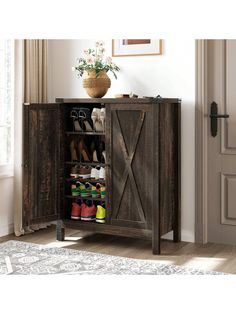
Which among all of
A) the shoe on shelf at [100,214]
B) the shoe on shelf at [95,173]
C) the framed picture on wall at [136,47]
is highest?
the framed picture on wall at [136,47]

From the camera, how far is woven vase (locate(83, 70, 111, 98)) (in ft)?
13.1

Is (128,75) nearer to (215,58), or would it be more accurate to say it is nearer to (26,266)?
(215,58)

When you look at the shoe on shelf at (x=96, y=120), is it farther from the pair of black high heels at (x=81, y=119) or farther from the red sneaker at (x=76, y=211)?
the red sneaker at (x=76, y=211)

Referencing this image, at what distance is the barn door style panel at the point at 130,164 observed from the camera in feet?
12.0

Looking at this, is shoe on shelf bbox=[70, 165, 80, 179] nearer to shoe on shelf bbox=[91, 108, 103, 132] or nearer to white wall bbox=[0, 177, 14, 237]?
shoe on shelf bbox=[91, 108, 103, 132]

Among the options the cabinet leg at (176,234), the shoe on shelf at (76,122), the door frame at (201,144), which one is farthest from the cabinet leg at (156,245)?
the shoe on shelf at (76,122)

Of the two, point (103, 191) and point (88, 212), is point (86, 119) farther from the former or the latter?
point (88, 212)

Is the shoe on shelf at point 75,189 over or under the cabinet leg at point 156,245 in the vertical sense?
over

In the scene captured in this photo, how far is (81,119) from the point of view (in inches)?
158

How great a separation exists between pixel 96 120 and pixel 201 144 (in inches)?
36.2

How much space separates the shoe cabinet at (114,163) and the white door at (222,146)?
0.98 ft

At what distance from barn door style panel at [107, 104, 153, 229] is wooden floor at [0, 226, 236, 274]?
0.23 meters

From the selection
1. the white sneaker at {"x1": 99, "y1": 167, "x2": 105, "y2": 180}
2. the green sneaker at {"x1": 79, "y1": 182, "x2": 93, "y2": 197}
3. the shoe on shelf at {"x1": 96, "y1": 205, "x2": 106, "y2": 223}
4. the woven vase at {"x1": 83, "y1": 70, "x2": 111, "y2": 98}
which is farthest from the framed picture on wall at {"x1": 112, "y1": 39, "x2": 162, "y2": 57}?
the shoe on shelf at {"x1": 96, "y1": 205, "x2": 106, "y2": 223}

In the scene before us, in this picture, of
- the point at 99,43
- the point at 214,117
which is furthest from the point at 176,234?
the point at 99,43
